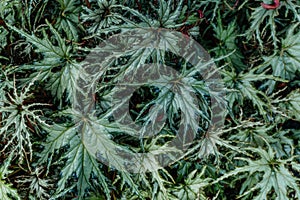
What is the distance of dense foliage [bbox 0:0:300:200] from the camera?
3.60 ft

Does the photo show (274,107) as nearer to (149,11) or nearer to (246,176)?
(246,176)

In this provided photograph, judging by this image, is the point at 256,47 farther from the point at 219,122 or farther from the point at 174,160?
the point at 174,160

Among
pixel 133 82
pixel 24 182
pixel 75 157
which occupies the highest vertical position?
pixel 133 82

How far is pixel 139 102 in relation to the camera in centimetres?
131

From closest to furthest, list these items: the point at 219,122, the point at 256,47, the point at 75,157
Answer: the point at 75,157 < the point at 219,122 < the point at 256,47

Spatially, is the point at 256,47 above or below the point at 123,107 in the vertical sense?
above

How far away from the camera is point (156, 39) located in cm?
110

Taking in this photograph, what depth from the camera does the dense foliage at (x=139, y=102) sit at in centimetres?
110

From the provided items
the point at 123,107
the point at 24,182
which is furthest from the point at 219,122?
the point at 24,182

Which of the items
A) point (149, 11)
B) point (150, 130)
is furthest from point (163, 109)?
point (149, 11)

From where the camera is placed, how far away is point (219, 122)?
1.30m

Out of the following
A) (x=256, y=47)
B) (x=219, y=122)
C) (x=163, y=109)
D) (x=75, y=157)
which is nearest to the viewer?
(x=75, y=157)

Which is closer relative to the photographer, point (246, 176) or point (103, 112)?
point (103, 112)

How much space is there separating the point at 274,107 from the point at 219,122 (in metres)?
0.17
